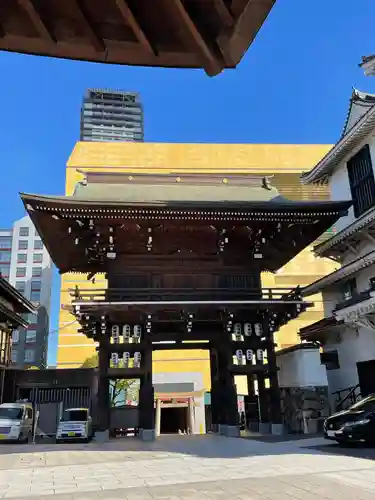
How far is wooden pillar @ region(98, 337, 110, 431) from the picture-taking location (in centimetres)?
1623

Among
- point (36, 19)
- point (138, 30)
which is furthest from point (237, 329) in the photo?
point (36, 19)

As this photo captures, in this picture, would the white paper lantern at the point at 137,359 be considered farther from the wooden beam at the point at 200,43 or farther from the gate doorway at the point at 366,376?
the wooden beam at the point at 200,43

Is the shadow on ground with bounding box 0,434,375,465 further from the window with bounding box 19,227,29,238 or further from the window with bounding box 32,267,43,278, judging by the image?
the window with bounding box 19,227,29,238

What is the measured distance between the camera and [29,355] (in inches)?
2847

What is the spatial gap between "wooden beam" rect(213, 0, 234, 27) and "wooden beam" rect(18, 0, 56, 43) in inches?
39.9

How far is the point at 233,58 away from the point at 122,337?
15391 millimetres

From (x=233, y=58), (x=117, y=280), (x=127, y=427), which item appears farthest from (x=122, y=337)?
(x=233, y=58)

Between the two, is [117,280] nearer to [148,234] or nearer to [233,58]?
[148,234]

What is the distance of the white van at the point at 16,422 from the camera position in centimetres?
1956

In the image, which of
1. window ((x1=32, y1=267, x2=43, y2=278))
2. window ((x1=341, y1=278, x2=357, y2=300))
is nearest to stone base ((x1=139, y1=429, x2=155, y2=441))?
window ((x1=341, y1=278, x2=357, y2=300))

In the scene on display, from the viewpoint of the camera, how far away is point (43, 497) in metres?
7.15

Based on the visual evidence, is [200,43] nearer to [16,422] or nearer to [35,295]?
[16,422]

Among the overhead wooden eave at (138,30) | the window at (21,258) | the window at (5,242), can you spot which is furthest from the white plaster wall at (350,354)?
the window at (5,242)

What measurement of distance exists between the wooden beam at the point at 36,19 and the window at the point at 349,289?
20454 mm
